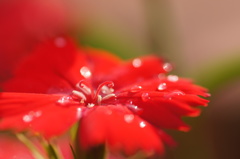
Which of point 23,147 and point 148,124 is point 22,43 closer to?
point 23,147

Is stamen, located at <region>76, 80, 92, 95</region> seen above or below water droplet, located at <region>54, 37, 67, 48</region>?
below

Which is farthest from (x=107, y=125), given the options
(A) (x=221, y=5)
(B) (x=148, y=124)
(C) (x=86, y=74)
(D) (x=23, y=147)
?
(A) (x=221, y=5)

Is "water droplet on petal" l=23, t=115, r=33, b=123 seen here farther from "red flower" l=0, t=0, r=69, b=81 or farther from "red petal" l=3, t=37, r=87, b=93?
"red flower" l=0, t=0, r=69, b=81

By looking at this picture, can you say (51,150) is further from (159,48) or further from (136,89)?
(159,48)

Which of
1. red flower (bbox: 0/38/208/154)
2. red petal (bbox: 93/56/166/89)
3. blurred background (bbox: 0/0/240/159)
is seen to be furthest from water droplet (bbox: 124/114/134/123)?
blurred background (bbox: 0/0/240/159)

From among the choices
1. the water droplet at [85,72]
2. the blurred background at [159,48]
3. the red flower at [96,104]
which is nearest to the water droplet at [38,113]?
the red flower at [96,104]

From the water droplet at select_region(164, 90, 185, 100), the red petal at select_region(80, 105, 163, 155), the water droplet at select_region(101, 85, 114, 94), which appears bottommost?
the red petal at select_region(80, 105, 163, 155)

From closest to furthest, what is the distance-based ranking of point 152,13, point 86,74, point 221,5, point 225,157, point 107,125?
point 107,125 → point 86,74 → point 152,13 → point 225,157 → point 221,5
